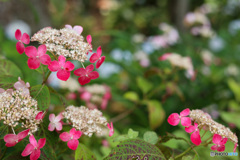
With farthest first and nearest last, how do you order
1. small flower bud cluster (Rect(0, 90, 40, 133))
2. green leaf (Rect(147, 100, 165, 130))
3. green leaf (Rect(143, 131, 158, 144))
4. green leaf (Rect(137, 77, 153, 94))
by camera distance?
green leaf (Rect(137, 77, 153, 94)) → green leaf (Rect(147, 100, 165, 130)) → green leaf (Rect(143, 131, 158, 144)) → small flower bud cluster (Rect(0, 90, 40, 133))

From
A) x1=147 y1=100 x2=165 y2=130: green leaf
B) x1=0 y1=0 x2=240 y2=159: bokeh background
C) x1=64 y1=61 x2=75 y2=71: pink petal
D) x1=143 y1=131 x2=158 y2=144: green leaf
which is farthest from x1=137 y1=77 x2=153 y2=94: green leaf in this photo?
x1=64 y1=61 x2=75 y2=71: pink petal

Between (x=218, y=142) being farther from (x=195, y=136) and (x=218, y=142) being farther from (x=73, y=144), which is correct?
(x=73, y=144)

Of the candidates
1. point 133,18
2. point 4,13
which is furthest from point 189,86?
point 133,18

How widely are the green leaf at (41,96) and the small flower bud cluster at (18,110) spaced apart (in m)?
0.02

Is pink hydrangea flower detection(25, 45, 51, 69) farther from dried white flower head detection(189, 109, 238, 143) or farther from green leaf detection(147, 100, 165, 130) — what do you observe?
green leaf detection(147, 100, 165, 130)

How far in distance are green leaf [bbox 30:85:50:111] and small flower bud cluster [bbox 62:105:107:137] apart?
0.05 metres

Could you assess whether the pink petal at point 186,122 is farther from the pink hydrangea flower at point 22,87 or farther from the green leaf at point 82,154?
the pink hydrangea flower at point 22,87

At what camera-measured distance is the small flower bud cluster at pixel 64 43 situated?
50 cm

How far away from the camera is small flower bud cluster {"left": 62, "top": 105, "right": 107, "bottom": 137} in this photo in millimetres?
527

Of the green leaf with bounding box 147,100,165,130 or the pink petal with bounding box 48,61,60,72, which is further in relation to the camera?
the green leaf with bounding box 147,100,165,130

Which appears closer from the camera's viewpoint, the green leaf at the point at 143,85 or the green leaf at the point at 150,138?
the green leaf at the point at 150,138

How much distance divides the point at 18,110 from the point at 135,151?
23 cm

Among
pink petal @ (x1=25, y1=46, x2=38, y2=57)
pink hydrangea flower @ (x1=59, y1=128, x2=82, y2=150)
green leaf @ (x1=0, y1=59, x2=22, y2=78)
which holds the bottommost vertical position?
pink hydrangea flower @ (x1=59, y1=128, x2=82, y2=150)

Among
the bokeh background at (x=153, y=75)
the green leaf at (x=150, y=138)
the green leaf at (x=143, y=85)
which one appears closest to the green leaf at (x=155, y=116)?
the bokeh background at (x=153, y=75)
